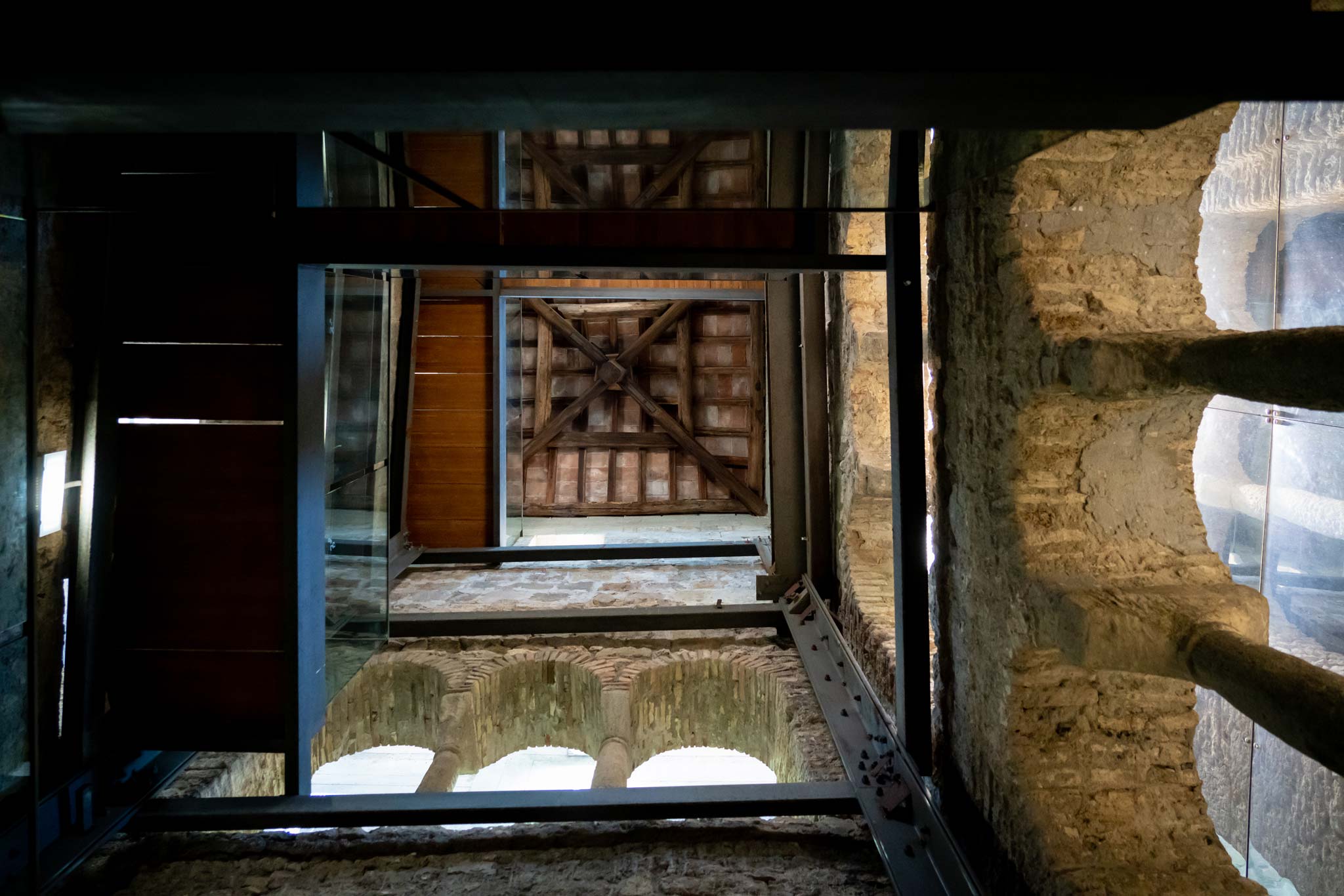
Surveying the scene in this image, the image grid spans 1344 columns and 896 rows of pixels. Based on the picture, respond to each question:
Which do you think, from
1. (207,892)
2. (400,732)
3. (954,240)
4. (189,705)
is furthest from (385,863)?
(954,240)

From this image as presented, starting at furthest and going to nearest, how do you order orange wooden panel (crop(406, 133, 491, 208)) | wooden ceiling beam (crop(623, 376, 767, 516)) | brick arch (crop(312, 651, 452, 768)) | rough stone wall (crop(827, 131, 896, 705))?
1. wooden ceiling beam (crop(623, 376, 767, 516))
2. orange wooden panel (crop(406, 133, 491, 208))
3. brick arch (crop(312, 651, 452, 768))
4. rough stone wall (crop(827, 131, 896, 705))

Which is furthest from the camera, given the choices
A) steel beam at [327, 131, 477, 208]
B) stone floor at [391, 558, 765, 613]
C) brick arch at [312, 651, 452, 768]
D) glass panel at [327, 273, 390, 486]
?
stone floor at [391, 558, 765, 613]

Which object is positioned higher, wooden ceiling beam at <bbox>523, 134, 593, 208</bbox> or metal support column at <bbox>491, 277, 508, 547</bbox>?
wooden ceiling beam at <bbox>523, 134, 593, 208</bbox>

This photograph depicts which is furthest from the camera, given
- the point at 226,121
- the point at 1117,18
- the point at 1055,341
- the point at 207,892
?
the point at 207,892

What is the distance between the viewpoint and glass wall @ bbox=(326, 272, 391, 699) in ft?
13.1

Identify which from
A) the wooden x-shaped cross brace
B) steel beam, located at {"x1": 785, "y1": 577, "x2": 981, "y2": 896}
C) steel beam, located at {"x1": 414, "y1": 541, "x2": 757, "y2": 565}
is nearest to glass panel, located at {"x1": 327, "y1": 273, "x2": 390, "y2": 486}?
steel beam, located at {"x1": 785, "y1": 577, "x2": 981, "y2": 896}

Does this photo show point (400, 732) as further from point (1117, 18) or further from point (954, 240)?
point (1117, 18)

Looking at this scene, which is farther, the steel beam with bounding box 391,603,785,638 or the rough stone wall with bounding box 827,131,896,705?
the steel beam with bounding box 391,603,785,638

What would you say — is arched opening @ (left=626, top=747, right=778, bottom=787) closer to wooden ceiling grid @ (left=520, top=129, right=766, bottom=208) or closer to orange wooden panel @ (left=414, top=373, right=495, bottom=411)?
orange wooden panel @ (left=414, top=373, right=495, bottom=411)

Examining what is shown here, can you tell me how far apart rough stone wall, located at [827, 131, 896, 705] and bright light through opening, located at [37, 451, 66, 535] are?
4260 millimetres

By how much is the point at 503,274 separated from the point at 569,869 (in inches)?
275

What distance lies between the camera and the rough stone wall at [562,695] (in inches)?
209

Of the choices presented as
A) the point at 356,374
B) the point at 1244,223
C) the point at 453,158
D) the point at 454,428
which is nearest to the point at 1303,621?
the point at 1244,223

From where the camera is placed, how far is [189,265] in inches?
139
